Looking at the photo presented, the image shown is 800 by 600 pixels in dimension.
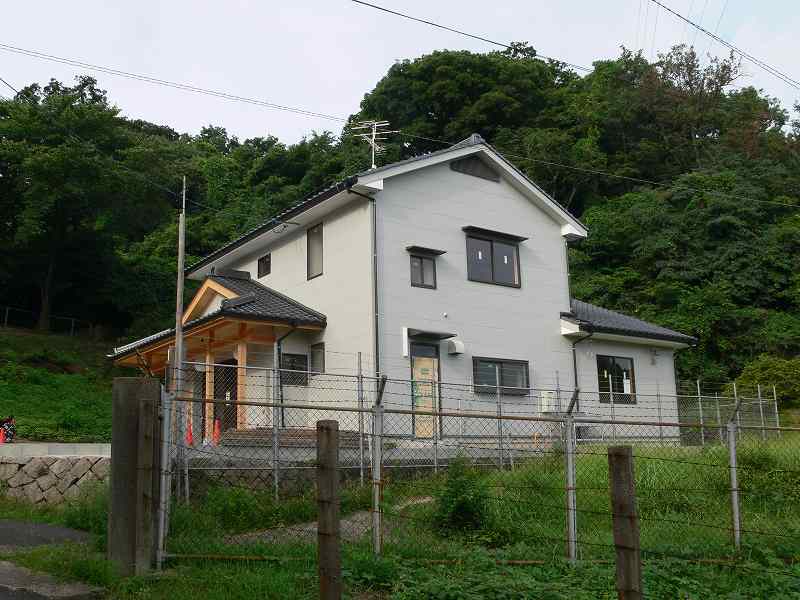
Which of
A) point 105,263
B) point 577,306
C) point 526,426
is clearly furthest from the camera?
point 105,263

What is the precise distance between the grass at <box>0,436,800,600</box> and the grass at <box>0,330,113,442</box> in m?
11.4

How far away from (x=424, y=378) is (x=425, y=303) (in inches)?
65.0

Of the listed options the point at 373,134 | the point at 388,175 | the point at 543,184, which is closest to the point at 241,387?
the point at 388,175

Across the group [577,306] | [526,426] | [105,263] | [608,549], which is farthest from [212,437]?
[105,263]

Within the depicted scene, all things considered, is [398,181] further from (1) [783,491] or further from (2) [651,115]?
(2) [651,115]

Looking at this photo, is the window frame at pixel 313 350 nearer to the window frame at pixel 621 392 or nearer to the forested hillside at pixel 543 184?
the window frame at pixel 621 392

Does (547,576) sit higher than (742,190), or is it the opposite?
(742,190)

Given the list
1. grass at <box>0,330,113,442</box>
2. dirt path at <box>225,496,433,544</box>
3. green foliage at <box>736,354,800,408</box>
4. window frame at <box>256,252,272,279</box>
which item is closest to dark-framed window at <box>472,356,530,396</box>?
window frame at <box>256,252,272,279</box>

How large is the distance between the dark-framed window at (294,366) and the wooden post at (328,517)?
12142mm

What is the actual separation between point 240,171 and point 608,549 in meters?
42.9

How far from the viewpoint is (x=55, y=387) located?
28.0 m

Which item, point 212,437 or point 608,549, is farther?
point 212,437

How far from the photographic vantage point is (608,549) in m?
8.27

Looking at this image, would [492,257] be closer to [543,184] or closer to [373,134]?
[373,134]
